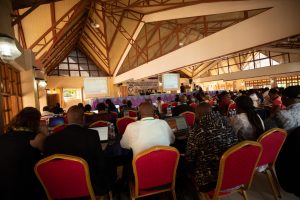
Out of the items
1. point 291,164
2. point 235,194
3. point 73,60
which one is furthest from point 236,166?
point 73,60

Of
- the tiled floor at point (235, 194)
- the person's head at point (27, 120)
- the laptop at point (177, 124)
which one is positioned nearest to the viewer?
the person's head at point (27, 120)

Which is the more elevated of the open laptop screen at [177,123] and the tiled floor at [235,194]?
the open laptop screen at [177,123]

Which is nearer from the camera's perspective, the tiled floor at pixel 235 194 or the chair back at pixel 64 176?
the chair back at pixel 64 176

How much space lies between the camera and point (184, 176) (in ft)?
10.2

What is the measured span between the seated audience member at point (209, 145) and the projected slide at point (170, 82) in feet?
34.6

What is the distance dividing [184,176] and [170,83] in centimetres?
992

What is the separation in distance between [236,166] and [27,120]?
74.2 inches

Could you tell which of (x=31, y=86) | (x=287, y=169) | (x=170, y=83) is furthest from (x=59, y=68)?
(x=287, y=169)

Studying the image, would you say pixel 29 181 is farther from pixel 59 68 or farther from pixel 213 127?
pixel 59 68

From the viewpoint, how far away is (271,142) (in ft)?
7.51

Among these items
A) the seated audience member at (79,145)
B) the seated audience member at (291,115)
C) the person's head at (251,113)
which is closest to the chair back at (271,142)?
the person's head at (251,113)

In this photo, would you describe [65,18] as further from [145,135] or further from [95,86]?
[145,135]

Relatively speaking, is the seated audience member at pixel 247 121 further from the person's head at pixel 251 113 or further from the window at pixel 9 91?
the window at pixel 9 91

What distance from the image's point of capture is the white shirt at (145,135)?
7.80 ft
